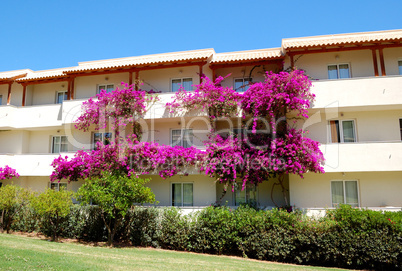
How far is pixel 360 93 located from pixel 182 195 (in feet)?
37.8

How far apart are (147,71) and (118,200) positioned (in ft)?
30.9

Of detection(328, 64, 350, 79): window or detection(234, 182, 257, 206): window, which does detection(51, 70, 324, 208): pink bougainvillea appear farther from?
detection(328, 64, 350, 79): window

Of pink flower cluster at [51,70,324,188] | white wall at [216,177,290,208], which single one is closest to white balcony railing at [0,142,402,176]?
pink flower cluster at [51,70,324,188]

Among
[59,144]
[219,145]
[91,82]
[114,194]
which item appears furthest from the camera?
[91,82]

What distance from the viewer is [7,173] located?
66.3 feet

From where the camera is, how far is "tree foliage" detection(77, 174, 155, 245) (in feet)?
50.3

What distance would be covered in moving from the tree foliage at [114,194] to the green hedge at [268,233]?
1367 mm

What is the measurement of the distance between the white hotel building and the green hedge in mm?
2108

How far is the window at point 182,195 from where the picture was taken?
60.9 ft

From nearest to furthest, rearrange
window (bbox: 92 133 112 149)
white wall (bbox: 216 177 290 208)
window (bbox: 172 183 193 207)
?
white wall (bbox: 216 177 290 208) → window (bbox: 172 183 193 207) → window (bbox: 92 133 112 149)

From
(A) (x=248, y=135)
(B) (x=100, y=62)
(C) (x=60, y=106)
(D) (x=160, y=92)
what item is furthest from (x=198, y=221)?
(B) (x=100, y=62)

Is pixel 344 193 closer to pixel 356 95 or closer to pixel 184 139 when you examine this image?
pixel 356 95

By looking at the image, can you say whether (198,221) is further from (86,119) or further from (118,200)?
(86,119)

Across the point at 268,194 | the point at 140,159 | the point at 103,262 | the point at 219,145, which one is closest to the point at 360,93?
the point at 268,194
